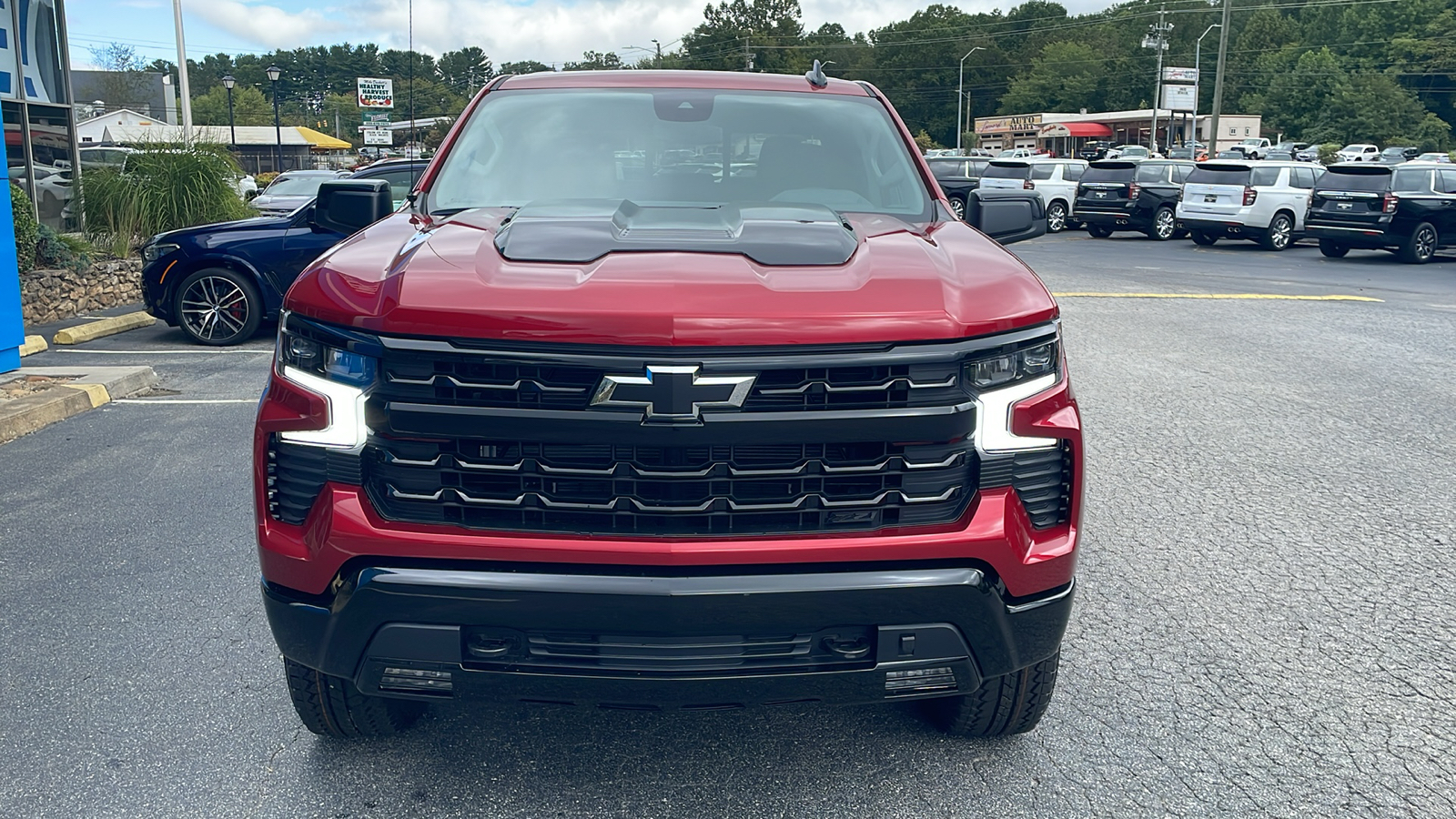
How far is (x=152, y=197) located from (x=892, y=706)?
519 inches

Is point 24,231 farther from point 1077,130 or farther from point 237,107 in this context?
point 237,107

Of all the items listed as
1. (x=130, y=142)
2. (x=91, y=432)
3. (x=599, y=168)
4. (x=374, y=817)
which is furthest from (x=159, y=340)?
(x=374, y=817)

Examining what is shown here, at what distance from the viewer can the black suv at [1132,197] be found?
26469mm

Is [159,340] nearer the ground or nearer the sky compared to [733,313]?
nearer the ground

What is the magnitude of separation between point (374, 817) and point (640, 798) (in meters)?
0.63

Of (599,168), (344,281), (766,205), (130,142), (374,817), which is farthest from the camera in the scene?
(130,142)

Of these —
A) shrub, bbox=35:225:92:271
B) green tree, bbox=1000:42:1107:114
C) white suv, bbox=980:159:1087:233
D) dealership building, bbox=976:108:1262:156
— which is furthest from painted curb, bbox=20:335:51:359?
Result: green tree, bbox=1000:42:1107:114

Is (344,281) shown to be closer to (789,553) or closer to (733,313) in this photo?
(733,313)

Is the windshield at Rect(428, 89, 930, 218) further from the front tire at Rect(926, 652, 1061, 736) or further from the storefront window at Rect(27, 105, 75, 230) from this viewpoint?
the storefront window at Rect(27, 105, 75, 230)

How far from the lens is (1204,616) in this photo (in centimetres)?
420

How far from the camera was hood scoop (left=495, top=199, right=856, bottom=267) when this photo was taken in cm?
272

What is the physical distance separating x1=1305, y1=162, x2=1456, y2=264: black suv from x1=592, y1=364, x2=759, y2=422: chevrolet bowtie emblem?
2218 cm

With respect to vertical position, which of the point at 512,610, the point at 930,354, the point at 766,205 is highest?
the point at 766,205

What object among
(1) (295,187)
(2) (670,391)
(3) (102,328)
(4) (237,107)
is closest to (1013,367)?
(2) (670,391)
